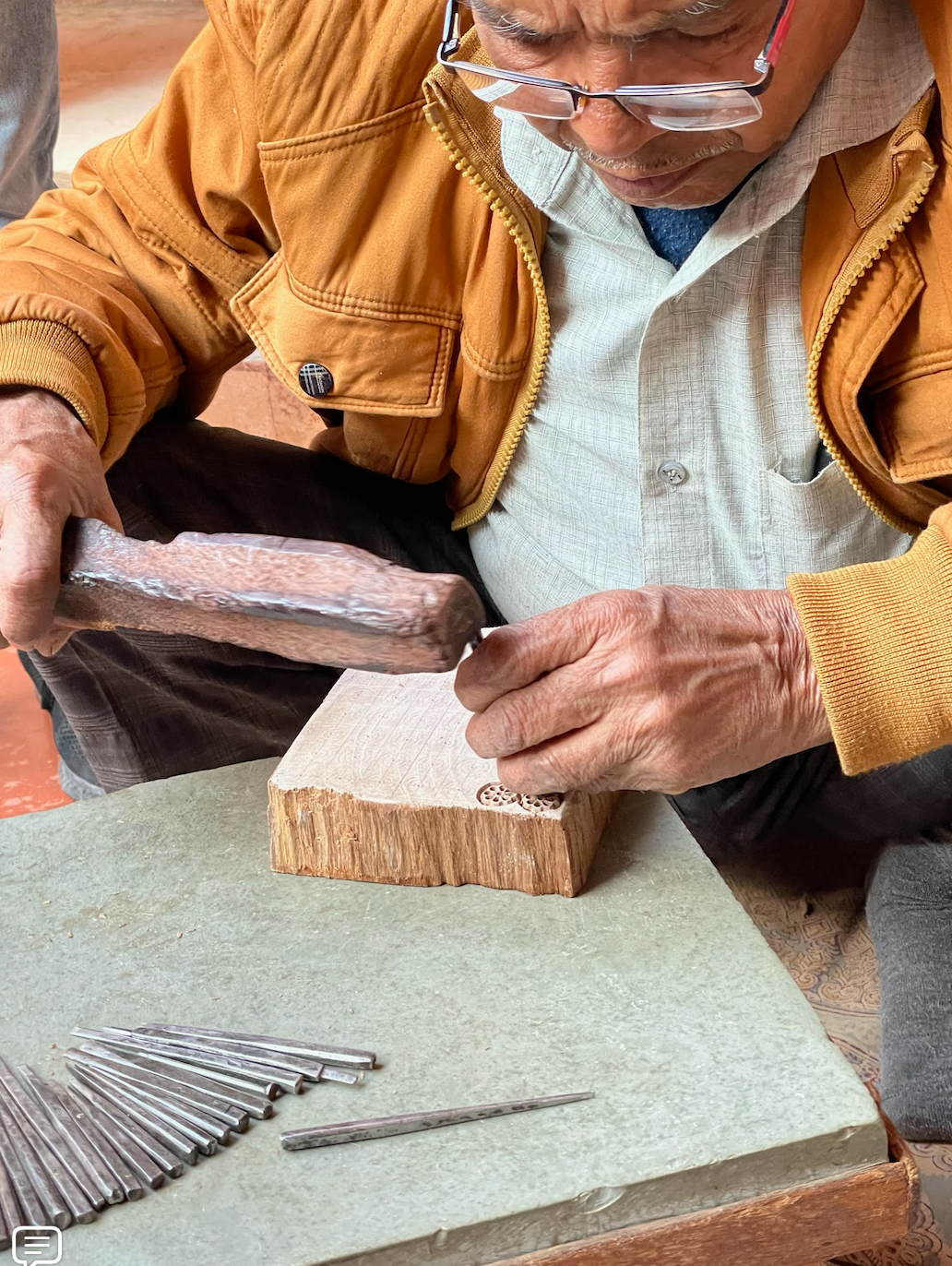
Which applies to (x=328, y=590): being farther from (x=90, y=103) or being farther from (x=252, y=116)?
(x=90, y=103)

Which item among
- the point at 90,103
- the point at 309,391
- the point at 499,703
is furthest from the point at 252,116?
the point at 90,103

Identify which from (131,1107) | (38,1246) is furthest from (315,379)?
(38,1246)

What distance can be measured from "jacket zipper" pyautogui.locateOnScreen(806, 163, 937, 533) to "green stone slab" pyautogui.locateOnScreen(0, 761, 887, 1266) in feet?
1.65

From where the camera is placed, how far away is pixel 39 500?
1500mm

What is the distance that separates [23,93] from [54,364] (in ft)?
4.31

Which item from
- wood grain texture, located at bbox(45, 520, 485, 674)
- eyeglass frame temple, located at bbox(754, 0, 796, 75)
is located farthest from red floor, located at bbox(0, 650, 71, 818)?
eyeglass frame temple, located at bbox(754, 0, 796, 75)

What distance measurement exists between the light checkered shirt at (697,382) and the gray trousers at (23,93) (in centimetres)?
153

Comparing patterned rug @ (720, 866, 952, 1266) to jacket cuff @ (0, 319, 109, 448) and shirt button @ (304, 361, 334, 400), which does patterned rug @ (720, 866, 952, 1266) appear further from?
jacket cuff @ (0, 319, 109, 448)

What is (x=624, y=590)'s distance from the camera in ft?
4.73

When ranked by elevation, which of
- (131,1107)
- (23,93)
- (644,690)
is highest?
(644,690)

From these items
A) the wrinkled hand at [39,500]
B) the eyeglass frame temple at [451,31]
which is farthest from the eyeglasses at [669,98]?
the wrinkled hand at [39,500]

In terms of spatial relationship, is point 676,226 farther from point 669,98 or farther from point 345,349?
point 345,349

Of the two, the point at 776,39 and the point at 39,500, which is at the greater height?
the point at 776,39

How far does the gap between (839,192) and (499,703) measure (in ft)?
2.49
